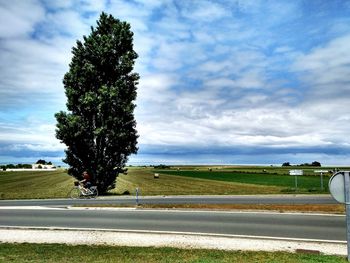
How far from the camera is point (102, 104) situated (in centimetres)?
2886

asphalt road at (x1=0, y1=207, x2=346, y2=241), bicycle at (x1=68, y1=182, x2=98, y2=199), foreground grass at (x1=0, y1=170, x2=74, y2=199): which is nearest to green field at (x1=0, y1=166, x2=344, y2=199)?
foreground grass at (x1=0, y1=170, x2=74, y2=199)

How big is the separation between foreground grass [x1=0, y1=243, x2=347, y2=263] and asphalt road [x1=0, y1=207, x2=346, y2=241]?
2938 millimetres

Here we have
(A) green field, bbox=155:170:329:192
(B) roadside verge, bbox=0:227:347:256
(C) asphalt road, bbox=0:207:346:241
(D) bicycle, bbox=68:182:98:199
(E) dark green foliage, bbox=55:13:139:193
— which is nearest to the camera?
(B) roadside verge, bbox=0:227:347:256

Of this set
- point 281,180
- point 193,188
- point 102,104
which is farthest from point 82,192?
point 281,180

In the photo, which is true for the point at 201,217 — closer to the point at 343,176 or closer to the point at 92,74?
the point at 343,176

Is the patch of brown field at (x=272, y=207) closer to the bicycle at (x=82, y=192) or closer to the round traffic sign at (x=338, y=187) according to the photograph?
the bicycle at (x=82, y=192)

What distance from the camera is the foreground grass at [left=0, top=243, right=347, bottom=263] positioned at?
29.2 feet

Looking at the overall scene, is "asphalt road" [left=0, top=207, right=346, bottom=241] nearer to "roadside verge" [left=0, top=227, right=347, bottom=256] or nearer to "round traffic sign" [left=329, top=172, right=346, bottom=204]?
"roadside verge" [left=0, top=227, right=347, bottom=256]

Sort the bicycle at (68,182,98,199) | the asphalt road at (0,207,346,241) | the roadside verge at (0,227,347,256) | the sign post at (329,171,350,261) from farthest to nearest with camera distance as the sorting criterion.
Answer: the bicycle at (68,182,98,199), the asphalt road at (0,207,346,241), the roadside verge at (0,227,347,256), the sign post at (329,171,350,261)

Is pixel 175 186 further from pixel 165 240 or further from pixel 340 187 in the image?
pixel 340 187

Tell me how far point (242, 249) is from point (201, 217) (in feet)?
19.8

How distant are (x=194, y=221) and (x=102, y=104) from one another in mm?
16084

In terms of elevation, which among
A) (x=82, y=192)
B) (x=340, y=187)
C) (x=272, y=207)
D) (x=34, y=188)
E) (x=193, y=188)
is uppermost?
(x=340, y=187)

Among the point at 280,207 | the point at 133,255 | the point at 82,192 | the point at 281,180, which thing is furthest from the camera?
the point at 281,180
